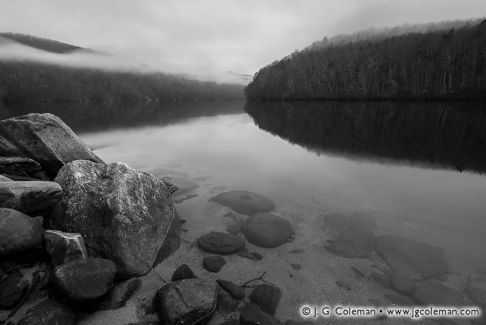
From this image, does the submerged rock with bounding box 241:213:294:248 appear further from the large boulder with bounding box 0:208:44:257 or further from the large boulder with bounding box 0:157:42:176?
the large boulder with bounding box 0:157:42:176

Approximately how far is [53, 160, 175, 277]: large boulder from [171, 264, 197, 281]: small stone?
25.7 inches

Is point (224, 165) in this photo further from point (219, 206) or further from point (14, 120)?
point (14, 120)

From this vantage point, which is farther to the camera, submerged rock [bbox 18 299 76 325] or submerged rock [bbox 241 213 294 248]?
submerged rock [bbox 241 213 294 248]

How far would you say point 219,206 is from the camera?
958 cm

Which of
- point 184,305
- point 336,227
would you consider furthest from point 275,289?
point 336,227

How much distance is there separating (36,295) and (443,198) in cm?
1312

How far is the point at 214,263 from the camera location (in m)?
6.14

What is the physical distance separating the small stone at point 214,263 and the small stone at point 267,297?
3.54ft

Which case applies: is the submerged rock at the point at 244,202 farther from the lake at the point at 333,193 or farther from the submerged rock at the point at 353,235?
the submerged rock at the point at 353,235

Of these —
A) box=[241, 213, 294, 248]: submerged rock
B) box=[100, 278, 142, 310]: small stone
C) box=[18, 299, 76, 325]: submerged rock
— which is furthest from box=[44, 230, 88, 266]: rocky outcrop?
box=[241, 213, 294, 248]: submerged rock

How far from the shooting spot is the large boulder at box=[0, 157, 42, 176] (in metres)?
7.44

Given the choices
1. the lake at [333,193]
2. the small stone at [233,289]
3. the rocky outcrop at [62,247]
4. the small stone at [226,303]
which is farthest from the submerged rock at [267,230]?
the rocky outcrop at [62,247]

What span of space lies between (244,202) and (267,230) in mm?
2253

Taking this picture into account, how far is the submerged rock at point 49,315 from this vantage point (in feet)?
13.7
